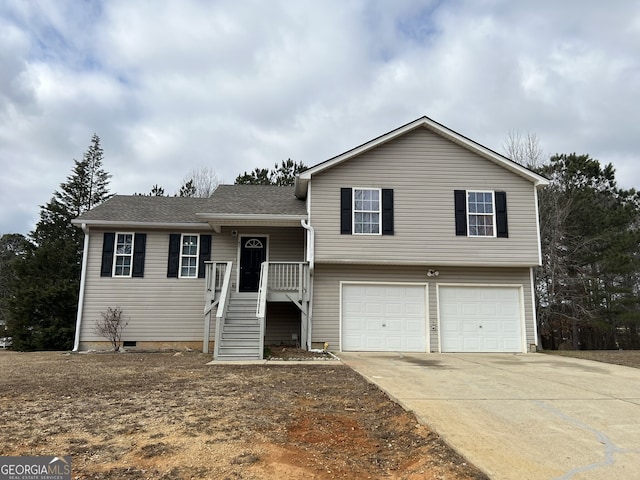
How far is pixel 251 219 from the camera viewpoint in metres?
12.3

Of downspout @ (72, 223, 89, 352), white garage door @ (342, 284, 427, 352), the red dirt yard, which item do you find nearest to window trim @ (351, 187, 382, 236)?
white garage door @ (342, 284, 427, 352)

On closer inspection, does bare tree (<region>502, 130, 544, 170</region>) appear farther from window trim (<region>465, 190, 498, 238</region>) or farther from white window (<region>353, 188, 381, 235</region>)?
white window (<region>353, 188, 381, 235</region>)

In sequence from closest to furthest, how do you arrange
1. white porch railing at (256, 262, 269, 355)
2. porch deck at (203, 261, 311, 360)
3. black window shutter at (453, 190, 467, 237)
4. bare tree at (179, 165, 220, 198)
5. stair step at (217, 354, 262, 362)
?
stair step at (217, 354, 262, 362), white porch railing at (256, 262, 269, 355), porch deck at (203, 261, 311, 360), black window shutter at (453, 190, 467, 237), bare tree at (179, 165, 220, 198)

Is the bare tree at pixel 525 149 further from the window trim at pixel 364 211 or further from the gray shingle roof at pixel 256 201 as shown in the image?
the gray shingle roof at pixel 256 201

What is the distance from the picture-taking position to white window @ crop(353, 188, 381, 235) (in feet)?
40.3

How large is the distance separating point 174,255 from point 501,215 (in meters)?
10.4

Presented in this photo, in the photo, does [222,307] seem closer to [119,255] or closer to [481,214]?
[119,255]

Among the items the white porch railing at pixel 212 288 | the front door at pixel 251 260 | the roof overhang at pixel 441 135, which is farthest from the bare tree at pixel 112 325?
the roof overhang at pixel 441 135

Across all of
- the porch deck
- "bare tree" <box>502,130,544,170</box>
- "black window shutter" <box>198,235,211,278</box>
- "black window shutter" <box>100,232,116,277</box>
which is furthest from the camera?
"bare tree" <box>502,130,544,170</box>

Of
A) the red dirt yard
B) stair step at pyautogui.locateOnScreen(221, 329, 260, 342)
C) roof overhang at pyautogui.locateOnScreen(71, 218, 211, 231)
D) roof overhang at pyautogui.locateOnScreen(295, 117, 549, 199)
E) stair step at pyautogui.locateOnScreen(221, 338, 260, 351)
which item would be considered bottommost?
the red dirt yard

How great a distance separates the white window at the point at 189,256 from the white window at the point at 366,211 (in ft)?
17.8

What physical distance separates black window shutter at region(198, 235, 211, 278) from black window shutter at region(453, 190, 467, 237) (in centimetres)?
795

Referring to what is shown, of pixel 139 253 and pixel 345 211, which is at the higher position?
pixel 345 211

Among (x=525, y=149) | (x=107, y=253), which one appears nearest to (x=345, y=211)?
(x=107, y=253)
